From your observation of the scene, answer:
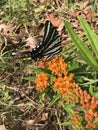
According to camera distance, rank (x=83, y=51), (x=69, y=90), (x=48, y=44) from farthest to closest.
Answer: (x=48, y=44), (x=83, y=51), (x=69, y=90)

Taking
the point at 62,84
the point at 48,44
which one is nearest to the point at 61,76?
the point at 62,84

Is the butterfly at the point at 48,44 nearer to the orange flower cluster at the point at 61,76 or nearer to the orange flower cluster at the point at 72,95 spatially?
the orange flower cluster at the point at 61,76

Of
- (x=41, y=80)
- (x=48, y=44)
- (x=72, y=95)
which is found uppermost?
(x=48, y=44)

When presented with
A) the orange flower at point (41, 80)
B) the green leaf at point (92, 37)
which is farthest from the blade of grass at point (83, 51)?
the orange flower at point (41, 80)

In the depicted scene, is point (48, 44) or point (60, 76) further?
point (48, 44)

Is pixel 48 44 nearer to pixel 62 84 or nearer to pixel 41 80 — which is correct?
pixel 41 80

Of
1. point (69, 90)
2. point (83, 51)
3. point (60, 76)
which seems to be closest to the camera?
point (69, 90)

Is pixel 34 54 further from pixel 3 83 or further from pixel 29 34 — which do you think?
pixel 29 34

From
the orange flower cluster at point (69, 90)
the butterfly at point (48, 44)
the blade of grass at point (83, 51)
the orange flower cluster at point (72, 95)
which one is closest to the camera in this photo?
the orange flower cluster at point (69, 90)

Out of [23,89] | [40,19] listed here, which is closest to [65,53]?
[23,89]
